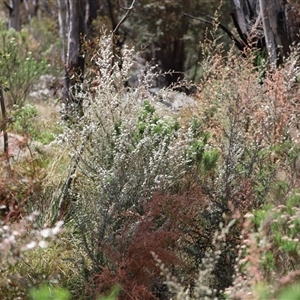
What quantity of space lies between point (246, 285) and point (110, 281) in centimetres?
101

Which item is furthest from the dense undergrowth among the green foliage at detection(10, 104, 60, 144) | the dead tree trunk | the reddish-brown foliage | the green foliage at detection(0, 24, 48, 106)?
the dead tree trunk

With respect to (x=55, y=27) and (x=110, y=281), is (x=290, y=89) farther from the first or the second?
(x=55, y=27)

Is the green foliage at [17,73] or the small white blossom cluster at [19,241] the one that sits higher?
the green foliage at [17,73]

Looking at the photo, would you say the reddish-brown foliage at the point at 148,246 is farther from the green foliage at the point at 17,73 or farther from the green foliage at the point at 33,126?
the green foliage at the point at 17,73

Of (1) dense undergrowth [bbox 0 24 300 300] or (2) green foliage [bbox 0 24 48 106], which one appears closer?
(1) dense undergrowth [bbox 0 24 300 300]

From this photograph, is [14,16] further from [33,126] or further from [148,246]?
[148,246]

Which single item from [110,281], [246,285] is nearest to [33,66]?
[110,281]

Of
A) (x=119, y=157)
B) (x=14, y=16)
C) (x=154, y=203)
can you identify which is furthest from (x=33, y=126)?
(x=14, y=16)

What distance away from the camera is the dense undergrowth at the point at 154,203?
336cm

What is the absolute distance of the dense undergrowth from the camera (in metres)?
3.36

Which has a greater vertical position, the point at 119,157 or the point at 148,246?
the point at 119,157

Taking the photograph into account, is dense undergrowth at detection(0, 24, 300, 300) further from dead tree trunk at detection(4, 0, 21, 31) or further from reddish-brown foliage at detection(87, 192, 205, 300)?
dead tree trunk at detection(4, 0, 21, 31)

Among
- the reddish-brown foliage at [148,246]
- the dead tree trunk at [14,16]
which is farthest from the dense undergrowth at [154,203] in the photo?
the dead tree trunk at [14,16]

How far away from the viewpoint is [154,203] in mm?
3777
